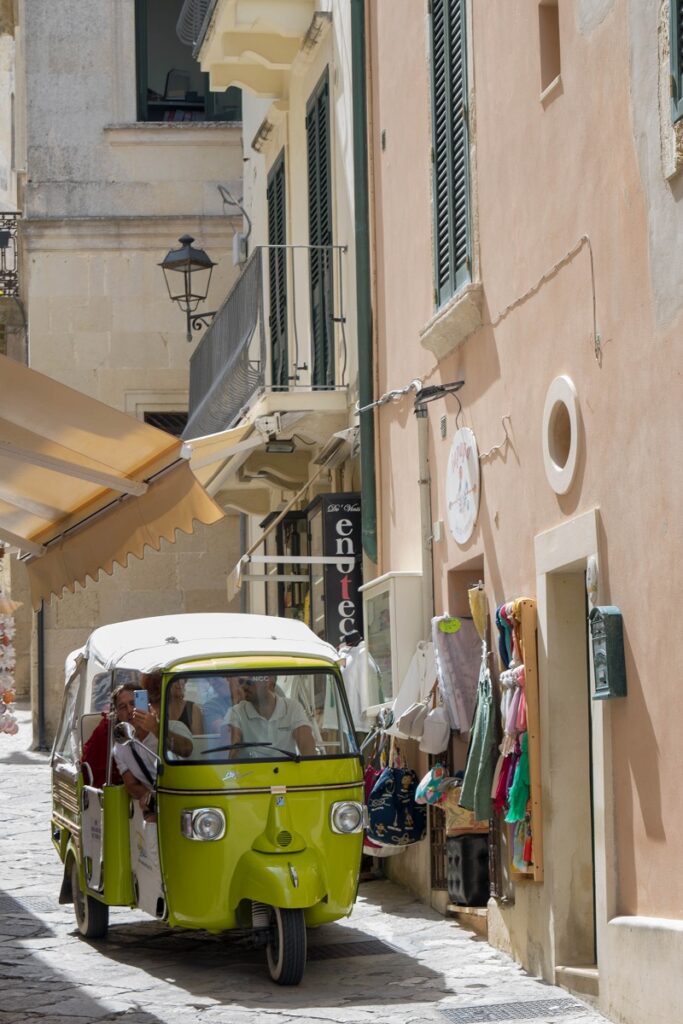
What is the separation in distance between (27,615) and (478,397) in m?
20.9

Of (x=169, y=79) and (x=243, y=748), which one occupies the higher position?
(x=169, y=79)

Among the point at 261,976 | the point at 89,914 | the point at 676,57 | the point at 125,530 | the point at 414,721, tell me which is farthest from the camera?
the point at 414,721

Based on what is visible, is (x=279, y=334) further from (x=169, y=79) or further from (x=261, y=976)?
(x=169, y=79)

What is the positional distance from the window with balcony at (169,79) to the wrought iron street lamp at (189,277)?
7.40 feet

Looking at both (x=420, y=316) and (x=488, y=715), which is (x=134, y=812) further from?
(x=420, y=316)

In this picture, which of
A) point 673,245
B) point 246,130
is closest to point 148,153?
point 246,130

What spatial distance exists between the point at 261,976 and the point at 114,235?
54.1 feet

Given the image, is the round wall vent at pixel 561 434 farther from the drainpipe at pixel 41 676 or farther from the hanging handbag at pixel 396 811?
the drainpipe at pixel 41 676

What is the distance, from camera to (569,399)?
943 cm

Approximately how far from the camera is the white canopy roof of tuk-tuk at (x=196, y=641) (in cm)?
1099

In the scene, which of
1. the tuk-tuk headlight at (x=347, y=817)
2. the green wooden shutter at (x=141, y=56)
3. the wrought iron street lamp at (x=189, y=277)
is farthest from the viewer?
the green wooden shutter at (x=141, y=56)

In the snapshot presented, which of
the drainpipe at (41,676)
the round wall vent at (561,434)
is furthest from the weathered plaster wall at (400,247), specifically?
the drainpipe at (41,676)

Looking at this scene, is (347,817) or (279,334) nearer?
(347,817)

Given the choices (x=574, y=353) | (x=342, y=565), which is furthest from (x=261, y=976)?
(x=342, y=565)
